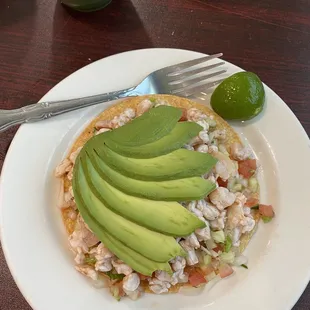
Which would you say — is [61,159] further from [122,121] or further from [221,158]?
[221,158]

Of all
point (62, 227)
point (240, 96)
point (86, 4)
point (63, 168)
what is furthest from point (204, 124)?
point (86, 4)

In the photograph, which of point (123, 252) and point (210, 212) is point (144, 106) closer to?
point (210, 212)

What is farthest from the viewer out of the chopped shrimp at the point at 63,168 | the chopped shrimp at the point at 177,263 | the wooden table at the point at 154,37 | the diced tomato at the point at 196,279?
the wooden table at the point at 154,37

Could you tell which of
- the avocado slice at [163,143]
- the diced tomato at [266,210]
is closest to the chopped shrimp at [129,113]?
the avocado slice at [163,143]

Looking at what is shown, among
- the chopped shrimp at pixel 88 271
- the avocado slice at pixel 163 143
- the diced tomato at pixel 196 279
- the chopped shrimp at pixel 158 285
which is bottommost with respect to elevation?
the diced tomato at pixel 196 279

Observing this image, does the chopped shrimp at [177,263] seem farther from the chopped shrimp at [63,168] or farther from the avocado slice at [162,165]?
the chopped shrimp at [63,168]

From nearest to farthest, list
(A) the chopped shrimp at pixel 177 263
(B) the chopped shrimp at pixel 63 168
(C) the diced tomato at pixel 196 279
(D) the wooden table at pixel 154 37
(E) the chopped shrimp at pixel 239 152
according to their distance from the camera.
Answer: (A) the chopped shrimp at pixel 177 263, (C) the diced tomato at pixel 196 279, (B) the chopped shrimp at pixel 63 168, (E) the chopped shrimp at pixel 239 152, (D) the wooden table at pixel 154 37

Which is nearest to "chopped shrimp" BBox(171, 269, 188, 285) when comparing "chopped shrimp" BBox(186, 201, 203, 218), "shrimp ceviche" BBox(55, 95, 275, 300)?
"shrimp ceviche" BBox(55, 95, 275, 300)
